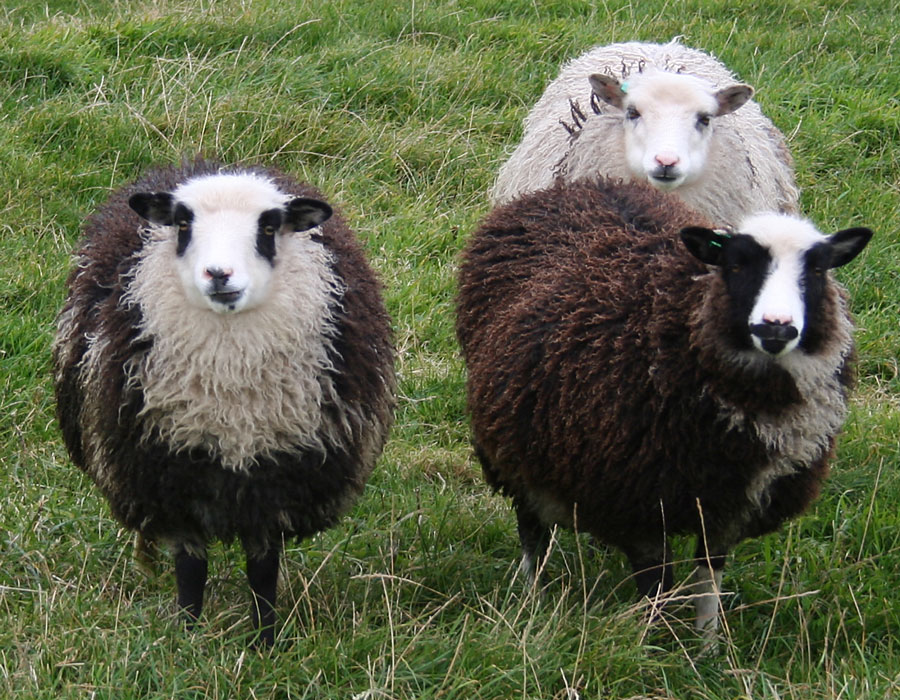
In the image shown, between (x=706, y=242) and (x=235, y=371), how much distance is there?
54.0 inches

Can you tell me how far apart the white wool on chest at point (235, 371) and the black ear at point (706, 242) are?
1088mm

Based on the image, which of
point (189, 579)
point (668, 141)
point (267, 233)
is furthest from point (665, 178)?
point (189, 579)

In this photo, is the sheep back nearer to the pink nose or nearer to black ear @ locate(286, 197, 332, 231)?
black ear @ locate(286, 197, 332, 231)

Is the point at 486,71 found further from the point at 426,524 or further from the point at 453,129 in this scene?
the point at 426,524

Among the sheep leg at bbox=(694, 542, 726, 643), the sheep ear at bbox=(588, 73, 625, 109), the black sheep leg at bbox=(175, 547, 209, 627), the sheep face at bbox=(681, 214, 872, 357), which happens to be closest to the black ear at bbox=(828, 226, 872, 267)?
the sheep face at bbox=(681, 214, 872, 357)

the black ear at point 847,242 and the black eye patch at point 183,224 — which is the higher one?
the black ear at point 847,242

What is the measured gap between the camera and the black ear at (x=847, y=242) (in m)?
3.62

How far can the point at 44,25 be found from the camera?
7.72 m

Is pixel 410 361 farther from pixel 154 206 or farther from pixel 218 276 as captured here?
pixel 218 276

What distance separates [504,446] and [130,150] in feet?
11.3

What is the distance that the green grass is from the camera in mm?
3449

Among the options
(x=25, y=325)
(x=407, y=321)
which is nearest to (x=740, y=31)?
(x=407, y=321)

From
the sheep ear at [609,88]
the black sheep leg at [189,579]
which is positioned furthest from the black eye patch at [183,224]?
the sheep ear at [609,88]

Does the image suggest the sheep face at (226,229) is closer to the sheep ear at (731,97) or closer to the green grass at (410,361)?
the green grass at (410,361)
